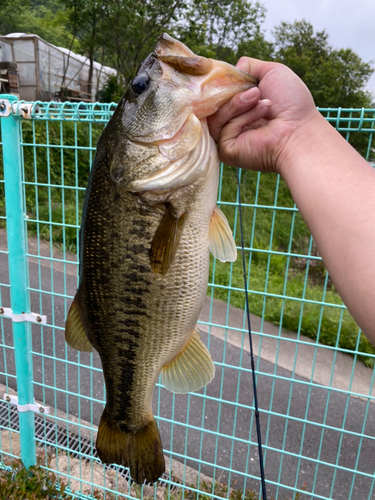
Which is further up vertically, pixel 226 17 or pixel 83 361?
pixel 226 17

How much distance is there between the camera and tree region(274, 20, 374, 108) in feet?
62.5

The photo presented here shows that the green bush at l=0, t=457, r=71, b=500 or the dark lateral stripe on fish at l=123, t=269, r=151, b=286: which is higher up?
the dark lateral stripe on fish at l=123, t=269, r=151, b=286

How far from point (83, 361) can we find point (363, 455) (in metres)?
2.79

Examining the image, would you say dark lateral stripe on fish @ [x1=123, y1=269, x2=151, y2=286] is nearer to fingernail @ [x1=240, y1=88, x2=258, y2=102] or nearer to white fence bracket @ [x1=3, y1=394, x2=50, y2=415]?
fingernail @ [x1=240, y1=88, x2=258, y2=102]

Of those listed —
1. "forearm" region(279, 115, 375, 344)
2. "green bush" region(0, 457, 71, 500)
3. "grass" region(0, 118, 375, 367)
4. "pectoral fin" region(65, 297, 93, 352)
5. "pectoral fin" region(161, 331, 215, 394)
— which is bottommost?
"green bush" region(0, 457, 71, 500)

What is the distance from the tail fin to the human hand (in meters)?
1.09

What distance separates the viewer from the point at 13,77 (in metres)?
15.3

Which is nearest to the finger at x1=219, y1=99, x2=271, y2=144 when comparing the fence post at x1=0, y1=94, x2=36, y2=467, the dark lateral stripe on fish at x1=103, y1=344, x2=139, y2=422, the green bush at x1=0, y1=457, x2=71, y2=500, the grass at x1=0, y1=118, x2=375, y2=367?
the dark lateral stripe on fish at x1=103, y1=344, x2=139, y2=422

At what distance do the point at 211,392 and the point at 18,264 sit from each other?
93.6 inches

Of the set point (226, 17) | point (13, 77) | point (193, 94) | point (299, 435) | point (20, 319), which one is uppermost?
point (226, 17)

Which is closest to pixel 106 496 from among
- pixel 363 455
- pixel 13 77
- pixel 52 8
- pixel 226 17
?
pixel 363 455

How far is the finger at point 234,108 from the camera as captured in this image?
3.81 ft

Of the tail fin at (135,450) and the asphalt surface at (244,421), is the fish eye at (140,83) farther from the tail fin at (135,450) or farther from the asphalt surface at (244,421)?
the asphalt surface at (244,421)

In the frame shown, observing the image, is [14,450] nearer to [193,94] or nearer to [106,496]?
[106,496]
